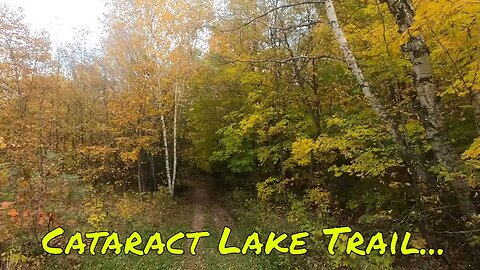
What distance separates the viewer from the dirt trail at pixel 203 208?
9318 mm

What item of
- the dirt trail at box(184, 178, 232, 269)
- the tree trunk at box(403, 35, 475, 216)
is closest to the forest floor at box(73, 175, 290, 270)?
the dirt trail at box(184, 178, 232, 269)

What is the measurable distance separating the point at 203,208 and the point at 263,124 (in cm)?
746

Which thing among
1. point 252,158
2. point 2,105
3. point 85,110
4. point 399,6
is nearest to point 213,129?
point 252,158

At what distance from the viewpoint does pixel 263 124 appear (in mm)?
12438

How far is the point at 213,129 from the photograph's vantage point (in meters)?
18.9

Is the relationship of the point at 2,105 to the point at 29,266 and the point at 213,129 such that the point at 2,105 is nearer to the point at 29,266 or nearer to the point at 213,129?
the point at 29,266

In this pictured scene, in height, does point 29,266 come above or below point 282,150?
below

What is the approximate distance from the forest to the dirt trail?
117 mm

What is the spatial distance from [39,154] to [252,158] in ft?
32.4

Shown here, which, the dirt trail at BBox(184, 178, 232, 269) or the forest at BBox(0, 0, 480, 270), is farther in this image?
the dirt trail at BBox(184, 178, 232, 269)

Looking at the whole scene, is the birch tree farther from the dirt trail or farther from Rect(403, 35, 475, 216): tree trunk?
the dirt trail

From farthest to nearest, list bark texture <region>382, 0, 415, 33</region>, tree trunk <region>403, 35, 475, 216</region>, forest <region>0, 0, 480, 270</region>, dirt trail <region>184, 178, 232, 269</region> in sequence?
dirt trail <region>184, 178, 232, 269</region>, forest <region>0, 0, 480, 270</region>, bark texture <region>382, 0, 415, 33</region>, tree trunk <region>403, 35, 475, 216</region>

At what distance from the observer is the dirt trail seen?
932 centimetres

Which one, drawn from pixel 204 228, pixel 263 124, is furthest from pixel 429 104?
pixel 204 228
